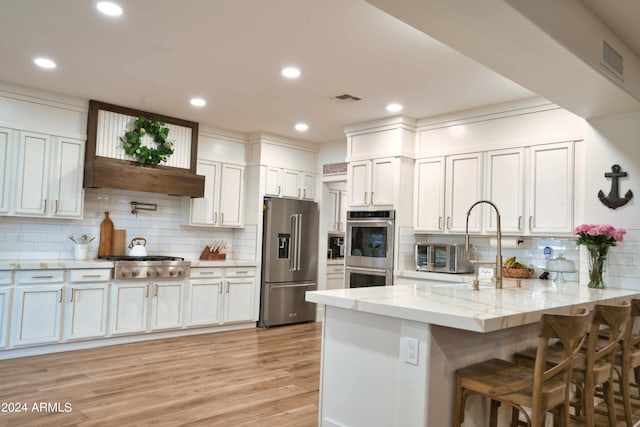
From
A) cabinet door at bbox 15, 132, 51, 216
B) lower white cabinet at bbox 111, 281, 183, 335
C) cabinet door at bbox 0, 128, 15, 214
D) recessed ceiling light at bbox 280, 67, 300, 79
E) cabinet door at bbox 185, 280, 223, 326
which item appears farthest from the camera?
cabinet door at bbox 185, 280, 223, 326

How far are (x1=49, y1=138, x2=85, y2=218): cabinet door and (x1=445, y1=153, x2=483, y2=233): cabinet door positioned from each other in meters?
4.00

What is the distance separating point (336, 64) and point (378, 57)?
0.37 metres

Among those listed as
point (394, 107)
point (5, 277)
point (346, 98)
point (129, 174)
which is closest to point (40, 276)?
point (5, 277)

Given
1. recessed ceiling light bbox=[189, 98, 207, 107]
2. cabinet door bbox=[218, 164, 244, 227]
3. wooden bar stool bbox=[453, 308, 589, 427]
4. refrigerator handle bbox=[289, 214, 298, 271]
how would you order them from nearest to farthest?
wooden bar stool bbox=[453, 308, 589, 427] → recessed ceiling light bbox=[189, 98, 207, 107] → cabinet door bbox=[218, 164, 244, 227] → refrigerator handle bbox=[289, 214, 298, 271]

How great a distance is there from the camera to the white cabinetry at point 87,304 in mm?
4832

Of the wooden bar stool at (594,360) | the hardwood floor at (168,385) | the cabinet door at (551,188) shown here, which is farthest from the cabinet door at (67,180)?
the cabinet door at (551,188)

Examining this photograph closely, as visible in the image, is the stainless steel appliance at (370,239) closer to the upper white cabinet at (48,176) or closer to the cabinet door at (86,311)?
the cabinet door at (86,311)

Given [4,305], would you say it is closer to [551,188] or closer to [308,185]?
[308,185]

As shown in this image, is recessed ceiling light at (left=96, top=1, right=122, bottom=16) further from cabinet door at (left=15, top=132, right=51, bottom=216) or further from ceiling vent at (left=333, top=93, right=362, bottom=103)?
cabinet door at (left=15, top=132, right=51, bottom=216)

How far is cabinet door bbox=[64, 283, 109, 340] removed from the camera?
483cm

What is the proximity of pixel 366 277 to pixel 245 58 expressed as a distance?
2931 millimetres

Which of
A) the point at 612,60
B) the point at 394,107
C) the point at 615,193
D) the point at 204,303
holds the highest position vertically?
the point at 394,107

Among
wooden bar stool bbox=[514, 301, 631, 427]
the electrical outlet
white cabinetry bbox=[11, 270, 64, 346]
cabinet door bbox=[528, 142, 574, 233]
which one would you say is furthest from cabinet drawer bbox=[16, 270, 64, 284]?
cabinet door bbox=[528, 142, 574, 233]

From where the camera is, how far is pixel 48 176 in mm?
4953
